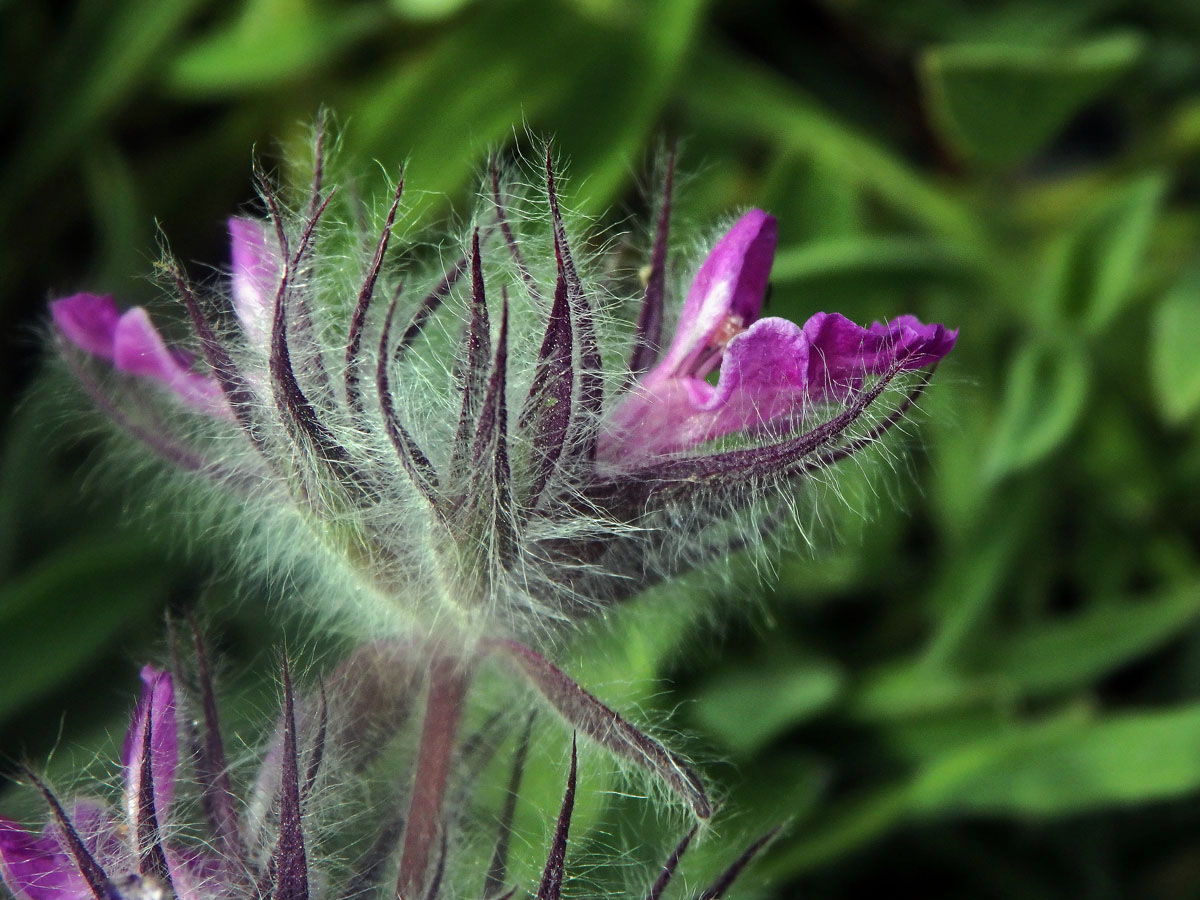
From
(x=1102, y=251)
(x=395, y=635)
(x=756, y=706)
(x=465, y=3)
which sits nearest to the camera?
(x=395, y=635)

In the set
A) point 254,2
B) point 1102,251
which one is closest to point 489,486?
point 1102,251

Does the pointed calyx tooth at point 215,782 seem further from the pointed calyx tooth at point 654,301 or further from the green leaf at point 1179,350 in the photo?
the green leaf at point 1179,350

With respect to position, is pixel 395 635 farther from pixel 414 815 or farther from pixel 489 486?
pixel 489 486

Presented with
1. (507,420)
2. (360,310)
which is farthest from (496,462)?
(360,310)

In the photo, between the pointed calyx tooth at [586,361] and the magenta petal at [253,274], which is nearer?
the pointed calyx tooth at [586,361]

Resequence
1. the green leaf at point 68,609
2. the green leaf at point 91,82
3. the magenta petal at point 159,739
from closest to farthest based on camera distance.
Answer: the magenta petal at point 159,739 < the green leaf at point 68,609 < the green leaf at point 91,82

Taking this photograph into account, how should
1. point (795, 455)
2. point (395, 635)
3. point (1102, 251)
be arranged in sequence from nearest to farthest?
point (795, 455) < point (395, 635) < point (1102, 251)

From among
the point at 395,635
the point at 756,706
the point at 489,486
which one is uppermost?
the point at 489,486

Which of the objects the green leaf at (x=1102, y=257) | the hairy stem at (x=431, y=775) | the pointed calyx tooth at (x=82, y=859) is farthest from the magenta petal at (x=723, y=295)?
the green leaf at (x=1102, y=257)
